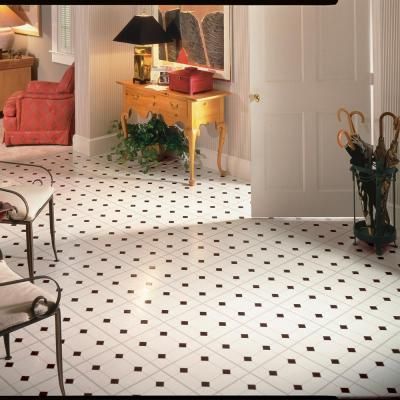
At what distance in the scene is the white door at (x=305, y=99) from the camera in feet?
19.7

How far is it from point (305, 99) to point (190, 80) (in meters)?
1.52

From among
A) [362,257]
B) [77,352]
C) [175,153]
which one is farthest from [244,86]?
[77,352]

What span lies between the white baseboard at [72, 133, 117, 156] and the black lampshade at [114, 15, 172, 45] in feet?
4.81

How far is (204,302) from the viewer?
4930 millimetres

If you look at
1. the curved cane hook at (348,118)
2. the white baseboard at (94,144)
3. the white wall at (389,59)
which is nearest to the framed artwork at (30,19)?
the white baseboard at (94,144)

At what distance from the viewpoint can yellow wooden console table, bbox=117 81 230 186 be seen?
730cm

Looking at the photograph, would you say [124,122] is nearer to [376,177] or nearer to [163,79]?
[163,79]

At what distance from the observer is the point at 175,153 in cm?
835

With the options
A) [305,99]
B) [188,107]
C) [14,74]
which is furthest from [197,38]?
[14,74]

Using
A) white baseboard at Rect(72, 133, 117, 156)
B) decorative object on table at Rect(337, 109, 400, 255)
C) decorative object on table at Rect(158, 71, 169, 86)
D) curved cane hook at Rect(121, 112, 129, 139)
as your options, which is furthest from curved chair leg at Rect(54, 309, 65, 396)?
white baseboard at Rect(72, 133, 117, 156)

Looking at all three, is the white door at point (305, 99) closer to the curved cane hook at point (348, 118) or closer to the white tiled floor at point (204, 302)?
the curved cane hook at point (348, 118)

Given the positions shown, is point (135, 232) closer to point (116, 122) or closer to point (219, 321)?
point (219, 321)

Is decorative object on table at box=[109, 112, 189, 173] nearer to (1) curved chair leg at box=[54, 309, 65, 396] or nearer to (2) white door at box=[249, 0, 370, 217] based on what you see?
(2) white door at box=[249, 0, 370, 217]

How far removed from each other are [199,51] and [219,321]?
153 inches
